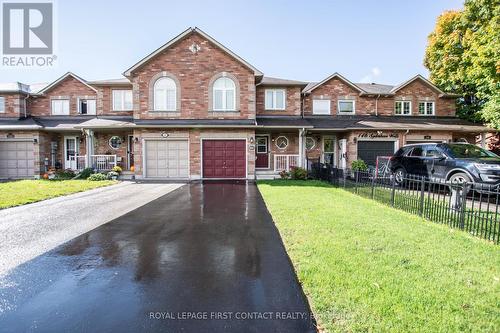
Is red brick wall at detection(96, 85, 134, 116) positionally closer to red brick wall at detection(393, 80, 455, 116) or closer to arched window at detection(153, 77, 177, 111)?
arched window at detection(153, 77, 177, 111)

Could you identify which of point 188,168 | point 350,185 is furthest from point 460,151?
point 188,168

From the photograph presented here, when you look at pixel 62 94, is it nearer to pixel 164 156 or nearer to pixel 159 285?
pixel 164 156

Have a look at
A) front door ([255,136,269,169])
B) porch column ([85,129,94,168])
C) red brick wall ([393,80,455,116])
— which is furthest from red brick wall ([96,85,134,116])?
red brick wall ([393,80,455,116])

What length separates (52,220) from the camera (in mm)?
7039

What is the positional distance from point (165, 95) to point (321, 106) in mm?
11579

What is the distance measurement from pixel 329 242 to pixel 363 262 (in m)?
0.93

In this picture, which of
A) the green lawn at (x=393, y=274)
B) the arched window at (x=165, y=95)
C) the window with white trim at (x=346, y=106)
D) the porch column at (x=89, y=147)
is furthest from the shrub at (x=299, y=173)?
the porch column at (x=89, y=147)

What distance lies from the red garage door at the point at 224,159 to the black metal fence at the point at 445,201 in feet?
21.4

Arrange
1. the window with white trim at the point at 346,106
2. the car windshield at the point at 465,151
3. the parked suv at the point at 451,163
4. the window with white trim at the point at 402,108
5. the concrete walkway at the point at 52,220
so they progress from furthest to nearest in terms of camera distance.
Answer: the window with white trim at the point at 402,108, the window with white trim at the point at 346,106, the car windshield at the point at 465,151, the parked suv at the point at 451,163, the concrete walkway at the point at 52,220

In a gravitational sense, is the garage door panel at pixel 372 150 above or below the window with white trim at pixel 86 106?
below

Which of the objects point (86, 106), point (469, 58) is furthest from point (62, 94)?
point (469, 58)

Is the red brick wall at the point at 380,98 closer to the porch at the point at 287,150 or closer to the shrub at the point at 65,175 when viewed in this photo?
the porch at the point at 287,150

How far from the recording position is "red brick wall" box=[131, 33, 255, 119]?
16750 mm

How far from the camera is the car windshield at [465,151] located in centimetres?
1074
